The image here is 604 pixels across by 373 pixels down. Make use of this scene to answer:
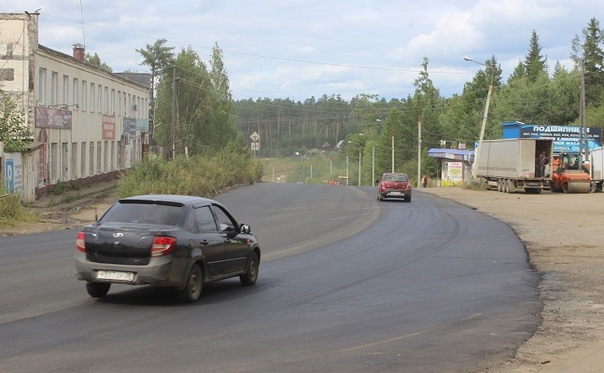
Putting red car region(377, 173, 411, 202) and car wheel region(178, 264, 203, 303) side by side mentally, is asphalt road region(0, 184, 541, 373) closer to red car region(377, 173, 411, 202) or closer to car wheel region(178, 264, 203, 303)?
car wheel region(178, 264, 203, 303)

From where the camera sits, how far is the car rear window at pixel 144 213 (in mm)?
12430

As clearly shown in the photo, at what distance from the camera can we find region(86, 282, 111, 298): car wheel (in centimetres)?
1252

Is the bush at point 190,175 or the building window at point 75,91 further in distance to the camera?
the building window at point 75,91

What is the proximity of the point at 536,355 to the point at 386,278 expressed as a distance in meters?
7.27

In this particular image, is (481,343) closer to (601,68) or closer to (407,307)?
(407,307)

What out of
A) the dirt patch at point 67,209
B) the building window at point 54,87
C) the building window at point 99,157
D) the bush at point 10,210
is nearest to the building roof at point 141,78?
the building window at point 99,157

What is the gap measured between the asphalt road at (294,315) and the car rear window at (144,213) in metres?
1.16

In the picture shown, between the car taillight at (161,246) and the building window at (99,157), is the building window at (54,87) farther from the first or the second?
the car taillight at (161,246)

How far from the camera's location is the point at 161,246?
1189cm

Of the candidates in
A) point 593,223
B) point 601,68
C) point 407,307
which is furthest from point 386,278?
point 601,68

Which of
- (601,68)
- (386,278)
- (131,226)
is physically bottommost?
(386,278)

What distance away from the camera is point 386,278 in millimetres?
16266

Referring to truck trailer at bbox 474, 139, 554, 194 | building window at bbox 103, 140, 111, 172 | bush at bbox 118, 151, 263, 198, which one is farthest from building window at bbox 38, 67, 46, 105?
truck trailer at bbox 474, 139, 554, 194

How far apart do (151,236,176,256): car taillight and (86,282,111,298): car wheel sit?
3.99 ft
